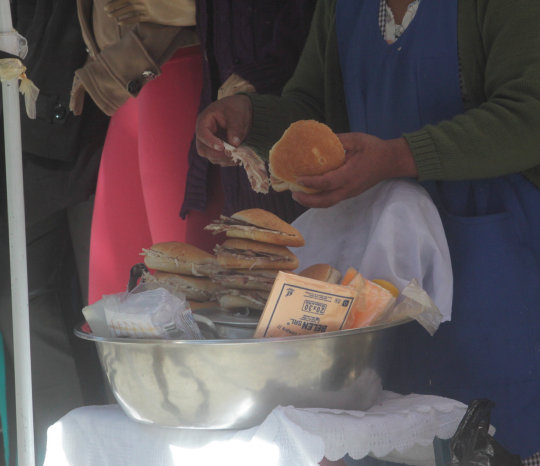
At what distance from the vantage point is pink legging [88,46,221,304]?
1.70m

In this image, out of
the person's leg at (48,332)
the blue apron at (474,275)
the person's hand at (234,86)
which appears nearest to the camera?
the blue apron at (474,275)

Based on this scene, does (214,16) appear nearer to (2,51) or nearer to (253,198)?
(253,198)

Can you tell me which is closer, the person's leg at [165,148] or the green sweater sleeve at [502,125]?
the green sweater sleeve at [502,125]

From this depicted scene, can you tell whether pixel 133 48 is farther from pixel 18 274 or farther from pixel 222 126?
pixel 18 274

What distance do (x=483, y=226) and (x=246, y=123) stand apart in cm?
42

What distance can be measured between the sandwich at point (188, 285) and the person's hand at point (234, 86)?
25.6 inches

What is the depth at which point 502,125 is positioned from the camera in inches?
37.0

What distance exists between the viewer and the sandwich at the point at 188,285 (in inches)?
36.9

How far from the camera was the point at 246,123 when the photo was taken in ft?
3.90

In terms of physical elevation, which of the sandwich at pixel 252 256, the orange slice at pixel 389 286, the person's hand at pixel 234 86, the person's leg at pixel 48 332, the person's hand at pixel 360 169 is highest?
the person's hand at pixel 234 86

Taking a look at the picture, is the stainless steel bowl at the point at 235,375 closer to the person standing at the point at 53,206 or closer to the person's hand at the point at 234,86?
the person's hand at the point at 234,86

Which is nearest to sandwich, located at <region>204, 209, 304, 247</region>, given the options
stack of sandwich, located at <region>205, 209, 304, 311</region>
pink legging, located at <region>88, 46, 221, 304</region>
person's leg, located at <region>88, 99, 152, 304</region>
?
stack of sandwich, located at <region>205, 209, 304, 311</region>

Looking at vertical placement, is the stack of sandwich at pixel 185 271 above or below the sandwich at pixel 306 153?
below

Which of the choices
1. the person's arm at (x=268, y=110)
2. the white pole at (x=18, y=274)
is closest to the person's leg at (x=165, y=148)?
the person's arm at (x=268, y=110)
